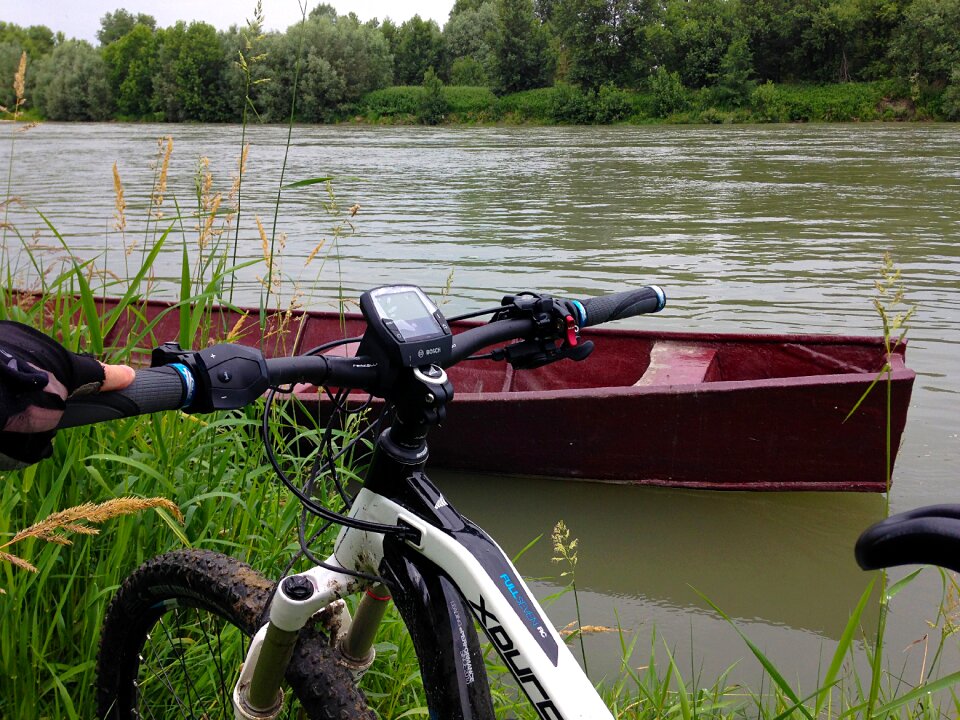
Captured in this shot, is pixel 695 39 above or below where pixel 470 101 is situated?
above

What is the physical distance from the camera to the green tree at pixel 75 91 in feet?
174

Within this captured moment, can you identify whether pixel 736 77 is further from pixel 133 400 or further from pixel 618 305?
pixel 133 400

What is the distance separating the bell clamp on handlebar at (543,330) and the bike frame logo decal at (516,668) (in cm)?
43

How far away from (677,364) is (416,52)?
68173 mm

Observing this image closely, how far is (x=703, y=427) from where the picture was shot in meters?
4.77

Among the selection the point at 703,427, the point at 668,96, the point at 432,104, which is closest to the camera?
the point at 703,427

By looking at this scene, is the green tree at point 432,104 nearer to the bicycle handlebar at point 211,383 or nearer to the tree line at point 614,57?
the tree line at point 614,57

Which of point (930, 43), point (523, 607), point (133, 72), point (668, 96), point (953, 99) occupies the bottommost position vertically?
point (523, 607)

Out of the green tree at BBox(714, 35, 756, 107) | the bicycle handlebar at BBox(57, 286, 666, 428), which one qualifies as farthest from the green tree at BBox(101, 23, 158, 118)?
the bicycle handlebar at BBox(57, 286, 666, 428)

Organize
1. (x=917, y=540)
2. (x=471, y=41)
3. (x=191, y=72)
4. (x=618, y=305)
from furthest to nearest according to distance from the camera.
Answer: (x=471, y=41), (x=191, y=72), (x=618, y=305), (x=917, y=540)

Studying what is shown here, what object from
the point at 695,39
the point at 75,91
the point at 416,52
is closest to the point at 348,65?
the point at 75,91

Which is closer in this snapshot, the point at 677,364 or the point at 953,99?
the point at 677,364

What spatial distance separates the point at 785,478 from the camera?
4.82m

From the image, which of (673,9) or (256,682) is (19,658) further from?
(673,9)
